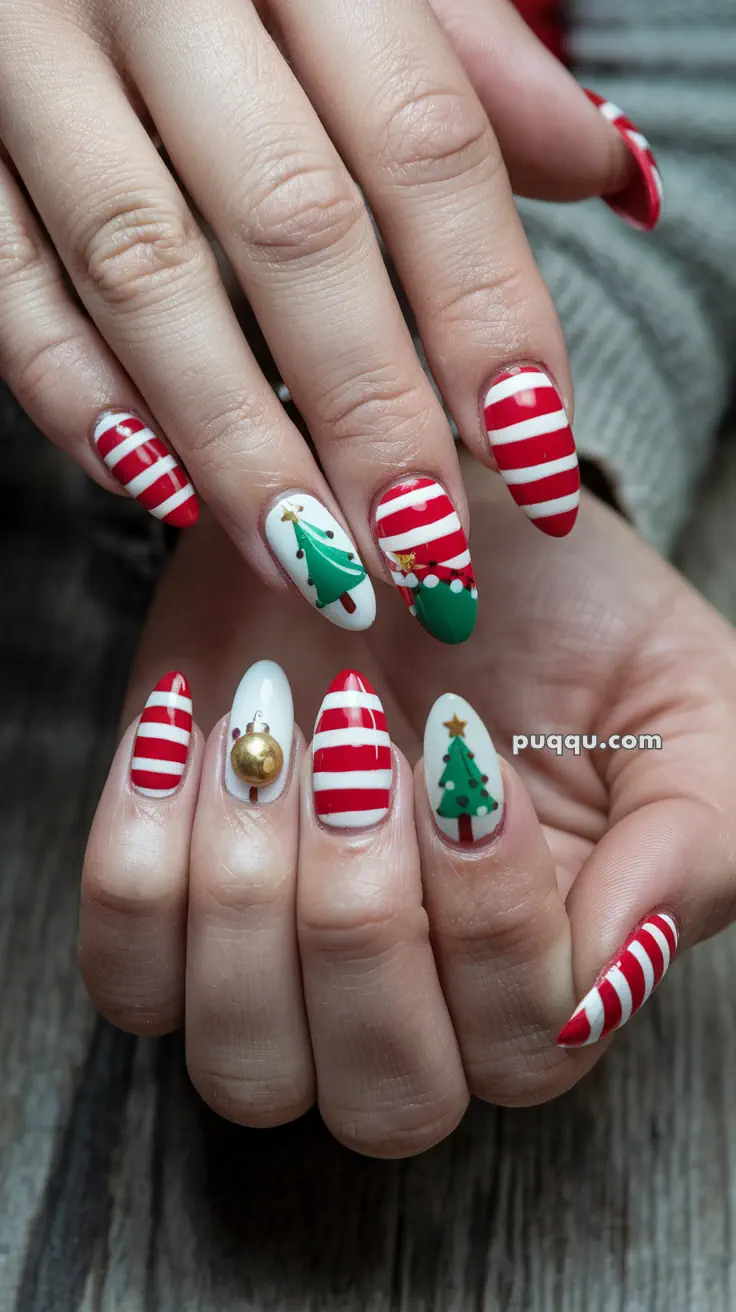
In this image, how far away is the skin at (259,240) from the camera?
433mm

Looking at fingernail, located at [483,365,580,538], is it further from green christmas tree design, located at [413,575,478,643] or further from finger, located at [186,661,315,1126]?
finger, located at [186,661,315,1126]

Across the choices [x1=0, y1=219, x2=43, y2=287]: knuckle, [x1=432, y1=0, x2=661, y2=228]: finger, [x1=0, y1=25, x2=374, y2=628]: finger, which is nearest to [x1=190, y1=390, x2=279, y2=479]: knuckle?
[x1=0, y1=25, x2=374, y2=628]: finger

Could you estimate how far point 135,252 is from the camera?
436mm

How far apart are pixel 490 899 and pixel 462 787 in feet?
0.15

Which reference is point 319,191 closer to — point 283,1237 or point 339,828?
point 339,828

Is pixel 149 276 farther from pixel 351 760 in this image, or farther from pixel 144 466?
pixel 351 760

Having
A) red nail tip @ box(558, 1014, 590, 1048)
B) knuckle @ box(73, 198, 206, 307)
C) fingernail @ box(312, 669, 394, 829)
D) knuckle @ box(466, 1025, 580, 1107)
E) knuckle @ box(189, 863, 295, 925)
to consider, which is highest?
knuckle @ box(73, 198, 206, 307)

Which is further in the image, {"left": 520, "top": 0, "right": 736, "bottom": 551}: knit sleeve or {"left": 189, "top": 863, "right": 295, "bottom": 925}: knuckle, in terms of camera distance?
{"left": 520, "top": 0, "right": 736, "bottom": 551}: knit sleeve

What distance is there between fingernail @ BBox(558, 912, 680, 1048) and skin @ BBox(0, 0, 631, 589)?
0.19 m

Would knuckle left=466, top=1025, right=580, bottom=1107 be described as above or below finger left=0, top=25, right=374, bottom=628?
below

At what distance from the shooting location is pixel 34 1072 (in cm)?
52

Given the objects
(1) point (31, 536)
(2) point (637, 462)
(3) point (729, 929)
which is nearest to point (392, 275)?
(2) point (637, 462)

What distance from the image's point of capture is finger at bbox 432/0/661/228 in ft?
1.68

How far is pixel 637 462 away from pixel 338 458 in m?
0.28
